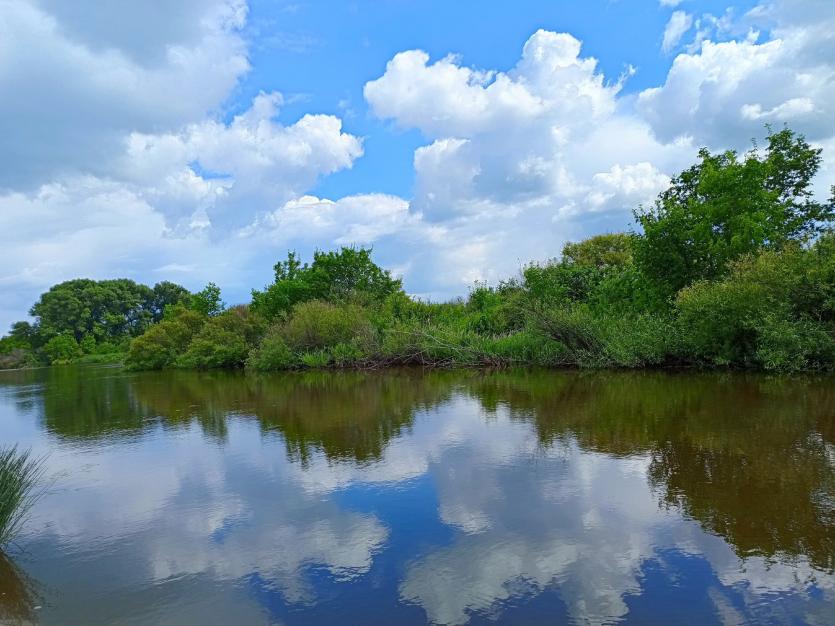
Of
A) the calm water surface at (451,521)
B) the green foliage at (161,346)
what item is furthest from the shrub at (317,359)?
the calm water surface at (451,521)

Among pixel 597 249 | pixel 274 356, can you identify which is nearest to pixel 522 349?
pixel 274 356

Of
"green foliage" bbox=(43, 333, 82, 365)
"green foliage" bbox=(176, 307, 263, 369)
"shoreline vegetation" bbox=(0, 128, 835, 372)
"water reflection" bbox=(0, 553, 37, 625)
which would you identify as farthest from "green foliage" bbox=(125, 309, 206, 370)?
"water reflection" bbox=(0, 553, 37, 625)

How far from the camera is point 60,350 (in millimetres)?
63688

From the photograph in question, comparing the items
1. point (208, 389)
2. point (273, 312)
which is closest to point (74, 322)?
point (273, 312)

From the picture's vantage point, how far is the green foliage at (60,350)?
63.4 meters

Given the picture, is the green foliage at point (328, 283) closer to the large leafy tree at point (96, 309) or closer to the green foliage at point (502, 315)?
the green foliage at point (502, 315)

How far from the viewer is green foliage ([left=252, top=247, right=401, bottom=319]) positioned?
35.2 metres

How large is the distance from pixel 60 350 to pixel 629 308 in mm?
64333

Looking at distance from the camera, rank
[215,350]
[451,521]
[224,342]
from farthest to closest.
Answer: [224,342], [215,350], [451,521]

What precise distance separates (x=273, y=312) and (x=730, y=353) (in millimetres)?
26087

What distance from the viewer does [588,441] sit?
28.5 ft

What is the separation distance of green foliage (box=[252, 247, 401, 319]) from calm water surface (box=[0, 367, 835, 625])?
2368 cm

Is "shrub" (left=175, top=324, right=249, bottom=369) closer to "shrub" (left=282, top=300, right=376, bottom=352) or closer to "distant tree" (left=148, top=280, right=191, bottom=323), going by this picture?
"shrub" (left=282, top=300, right=376, bottom=352)

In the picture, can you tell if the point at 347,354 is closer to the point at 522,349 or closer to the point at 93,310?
the point at 522,349
